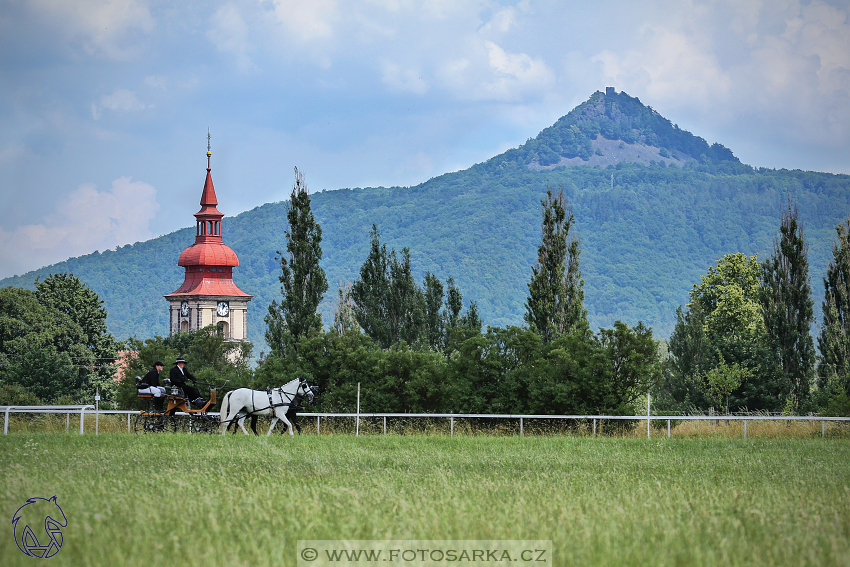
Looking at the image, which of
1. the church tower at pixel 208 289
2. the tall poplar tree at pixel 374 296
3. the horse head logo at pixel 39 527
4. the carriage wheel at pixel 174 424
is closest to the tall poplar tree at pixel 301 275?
the tall poplar tree at pixel 374 296

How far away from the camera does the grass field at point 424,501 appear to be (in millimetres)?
6746

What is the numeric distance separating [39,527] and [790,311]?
133 feet

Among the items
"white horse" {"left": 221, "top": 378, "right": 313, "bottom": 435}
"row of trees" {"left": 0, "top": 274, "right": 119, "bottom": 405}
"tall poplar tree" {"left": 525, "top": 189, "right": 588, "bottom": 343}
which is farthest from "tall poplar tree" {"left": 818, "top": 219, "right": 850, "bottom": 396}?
"row of trees" {"left": 0, "top": 274, "right": 119, "bottom": 405}

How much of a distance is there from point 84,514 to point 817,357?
39836mm

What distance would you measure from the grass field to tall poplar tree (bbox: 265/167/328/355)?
22910 millimetres

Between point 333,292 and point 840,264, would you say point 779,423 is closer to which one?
point 840,264

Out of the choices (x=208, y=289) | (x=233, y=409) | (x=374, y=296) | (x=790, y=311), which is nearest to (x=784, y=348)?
(x=790, y=311)

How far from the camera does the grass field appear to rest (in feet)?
22.1

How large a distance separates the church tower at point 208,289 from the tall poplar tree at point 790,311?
71.3m

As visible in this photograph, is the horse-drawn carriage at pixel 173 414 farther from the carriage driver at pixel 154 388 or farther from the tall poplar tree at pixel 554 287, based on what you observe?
the tall poplar tree at pixel 554 287

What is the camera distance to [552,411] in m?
24.8

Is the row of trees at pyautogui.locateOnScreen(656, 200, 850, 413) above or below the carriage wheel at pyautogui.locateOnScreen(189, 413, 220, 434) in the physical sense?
above

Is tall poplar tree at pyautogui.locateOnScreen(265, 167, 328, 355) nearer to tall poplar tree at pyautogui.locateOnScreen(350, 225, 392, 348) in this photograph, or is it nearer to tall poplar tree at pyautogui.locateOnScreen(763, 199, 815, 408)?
tall poplar tree at pyautogui.locateOnScreen(350, 225, 392, 348)

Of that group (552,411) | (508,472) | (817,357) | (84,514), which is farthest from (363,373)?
(817,357)
